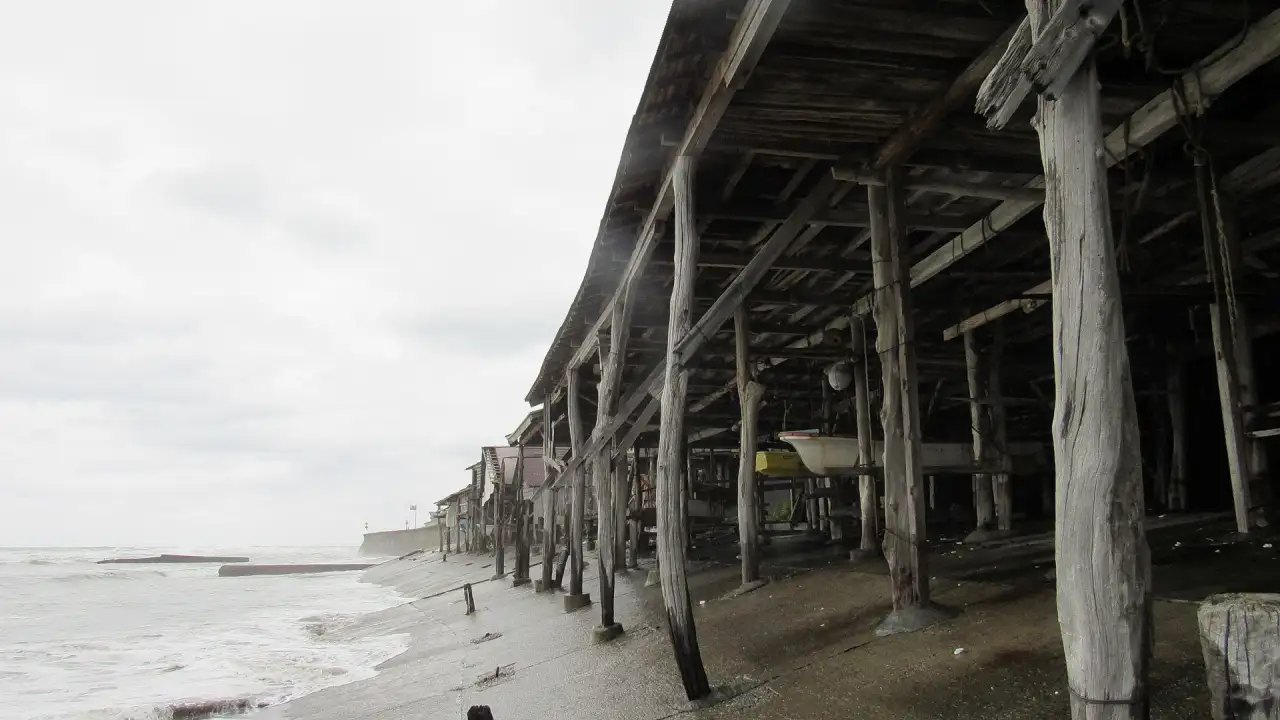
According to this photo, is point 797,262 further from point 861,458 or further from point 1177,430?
point 1177,430

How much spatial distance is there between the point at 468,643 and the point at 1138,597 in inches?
422

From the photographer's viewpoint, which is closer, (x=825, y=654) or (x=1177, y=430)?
(x=825, y=654)

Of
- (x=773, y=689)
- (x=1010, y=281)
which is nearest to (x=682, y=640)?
(x=773, y=689)

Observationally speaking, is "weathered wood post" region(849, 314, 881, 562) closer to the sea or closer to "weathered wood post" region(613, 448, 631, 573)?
"weathered wood post" region(613, 448, 631, 573)

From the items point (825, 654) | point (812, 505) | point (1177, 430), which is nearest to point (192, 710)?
point (825, 654)

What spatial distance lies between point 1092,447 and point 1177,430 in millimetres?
9984

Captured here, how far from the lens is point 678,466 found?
6023 mm

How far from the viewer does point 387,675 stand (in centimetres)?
1072

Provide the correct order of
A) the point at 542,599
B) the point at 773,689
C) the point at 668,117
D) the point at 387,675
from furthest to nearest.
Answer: the point at 542,599
the point at 387,675
the point at 668,117
the point at 773,689

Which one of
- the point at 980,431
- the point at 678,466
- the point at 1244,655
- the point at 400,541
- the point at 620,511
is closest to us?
the point at 1244,655

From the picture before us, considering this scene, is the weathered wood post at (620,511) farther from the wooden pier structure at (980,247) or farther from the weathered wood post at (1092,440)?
the weathered wood post at (1092,440)

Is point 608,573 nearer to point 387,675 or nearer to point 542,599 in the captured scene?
point 387,675

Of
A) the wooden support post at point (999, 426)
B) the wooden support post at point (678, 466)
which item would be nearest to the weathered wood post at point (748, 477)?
the wooden support post at point (678, 466)

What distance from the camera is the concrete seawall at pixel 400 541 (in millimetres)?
63344
